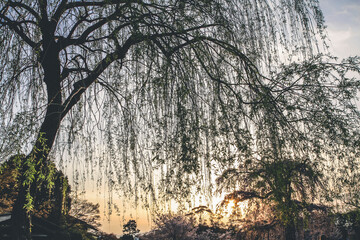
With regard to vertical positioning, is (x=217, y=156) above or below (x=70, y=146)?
below

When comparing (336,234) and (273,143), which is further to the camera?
(336,234)

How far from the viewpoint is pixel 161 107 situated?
1.98 m

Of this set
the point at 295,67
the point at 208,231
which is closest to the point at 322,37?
the point at 295,67

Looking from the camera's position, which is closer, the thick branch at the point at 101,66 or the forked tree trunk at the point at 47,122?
the thick branch at the point at 101,66

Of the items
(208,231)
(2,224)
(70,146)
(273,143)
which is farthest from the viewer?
(208,231)

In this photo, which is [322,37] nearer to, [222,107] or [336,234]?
[222,107]

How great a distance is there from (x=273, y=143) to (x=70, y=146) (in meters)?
1.53

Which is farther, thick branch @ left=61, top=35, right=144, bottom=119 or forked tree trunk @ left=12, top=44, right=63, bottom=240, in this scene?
forked tree trunk @ left=12, top=44, right=63, bottom=240

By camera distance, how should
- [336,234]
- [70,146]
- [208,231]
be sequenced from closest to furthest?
[70,146] → [336,234] → [208,231]

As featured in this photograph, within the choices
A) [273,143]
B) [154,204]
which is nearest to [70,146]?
[154,204]

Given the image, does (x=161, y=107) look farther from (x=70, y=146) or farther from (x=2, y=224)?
(x=2, y=224)

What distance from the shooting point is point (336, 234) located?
1866 cm

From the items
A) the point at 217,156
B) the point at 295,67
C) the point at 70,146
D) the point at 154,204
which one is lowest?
the point at 154,204

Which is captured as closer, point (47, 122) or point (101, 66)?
point (101, 66)
